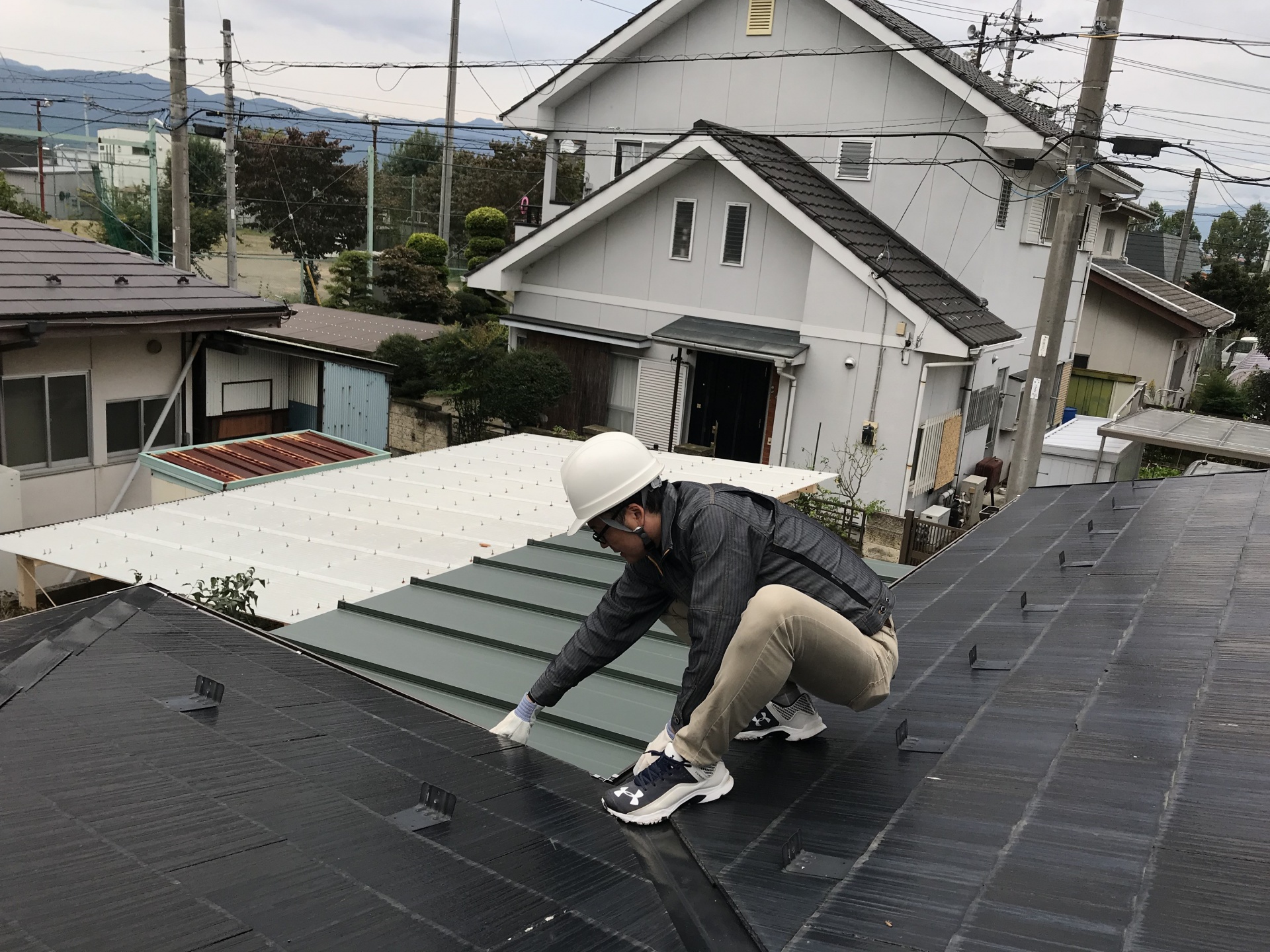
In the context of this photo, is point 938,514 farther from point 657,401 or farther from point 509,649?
point 509,649

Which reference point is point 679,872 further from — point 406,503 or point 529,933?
point 406,503

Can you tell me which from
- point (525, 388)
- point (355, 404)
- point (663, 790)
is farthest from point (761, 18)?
point (663, 790)

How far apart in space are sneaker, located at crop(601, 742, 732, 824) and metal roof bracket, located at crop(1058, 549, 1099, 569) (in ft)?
11.0

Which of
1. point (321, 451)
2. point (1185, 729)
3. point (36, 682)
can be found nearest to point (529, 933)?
point (1185, 729)

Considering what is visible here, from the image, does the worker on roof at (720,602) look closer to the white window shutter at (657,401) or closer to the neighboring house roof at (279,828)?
the neighboring house roof at (279,828)

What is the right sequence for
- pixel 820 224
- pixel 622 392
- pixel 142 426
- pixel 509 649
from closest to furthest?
pixel 509 649, pixel 142 426, pixel 820 224, pixel 622 392

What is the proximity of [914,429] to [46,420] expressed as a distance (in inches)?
504

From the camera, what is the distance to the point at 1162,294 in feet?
86.7

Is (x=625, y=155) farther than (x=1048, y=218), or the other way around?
(x=625, y=155)

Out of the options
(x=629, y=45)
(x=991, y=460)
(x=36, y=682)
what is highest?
(x=629, y=45)

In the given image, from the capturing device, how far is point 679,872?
7.61 feet

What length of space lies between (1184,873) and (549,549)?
229 inches

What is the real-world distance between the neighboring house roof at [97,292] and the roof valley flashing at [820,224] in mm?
6355

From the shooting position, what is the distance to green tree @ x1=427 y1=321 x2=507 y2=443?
56.9 feet
